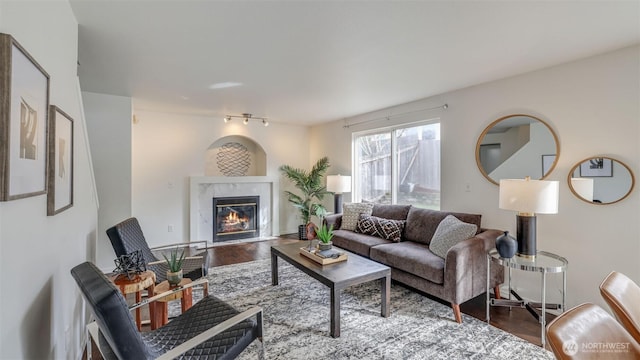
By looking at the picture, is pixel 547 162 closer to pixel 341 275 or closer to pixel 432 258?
pixel 432 258

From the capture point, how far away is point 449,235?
2.94m

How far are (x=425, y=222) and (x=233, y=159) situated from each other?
160 inches

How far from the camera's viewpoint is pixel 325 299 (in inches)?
115

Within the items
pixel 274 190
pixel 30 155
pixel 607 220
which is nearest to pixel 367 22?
pixel 30 155

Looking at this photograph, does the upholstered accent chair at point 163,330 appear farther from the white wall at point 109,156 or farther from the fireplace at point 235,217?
the fireplace at point 235,217

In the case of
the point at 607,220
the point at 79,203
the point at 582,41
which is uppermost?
the point at 582,41

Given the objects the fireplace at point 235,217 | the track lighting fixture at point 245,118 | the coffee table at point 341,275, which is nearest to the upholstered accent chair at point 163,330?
the coffee table at point 341,275

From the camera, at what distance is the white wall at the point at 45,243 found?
3.34 feet

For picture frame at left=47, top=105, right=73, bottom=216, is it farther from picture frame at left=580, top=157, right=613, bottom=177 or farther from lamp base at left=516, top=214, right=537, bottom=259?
picture frame at left=580, top=157, right=613, bottom=177

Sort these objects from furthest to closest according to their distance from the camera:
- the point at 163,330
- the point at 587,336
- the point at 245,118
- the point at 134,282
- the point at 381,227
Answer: the point at 245,118 → the point at 381,227 → the point at 134,282 → the point at 163,330 → the point at 587,336

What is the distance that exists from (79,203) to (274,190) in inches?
157

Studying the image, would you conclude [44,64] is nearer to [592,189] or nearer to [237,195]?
[592,189]

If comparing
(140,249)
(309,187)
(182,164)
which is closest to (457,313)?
(140,249)

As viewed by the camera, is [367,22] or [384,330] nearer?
[367,22]
